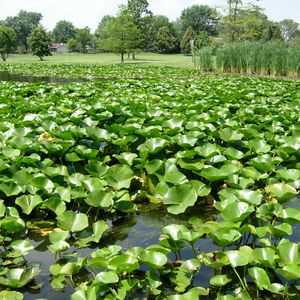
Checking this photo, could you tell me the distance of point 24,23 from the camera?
9575 cm

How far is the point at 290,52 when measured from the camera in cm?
1444

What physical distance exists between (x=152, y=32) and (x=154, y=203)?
2704 inches

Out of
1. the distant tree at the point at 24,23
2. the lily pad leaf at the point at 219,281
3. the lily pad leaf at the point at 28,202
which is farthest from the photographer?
the distant tree at the point at 24,23

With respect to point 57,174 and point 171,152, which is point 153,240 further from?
point 171,152

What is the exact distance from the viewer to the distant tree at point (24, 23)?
84156 millimetres

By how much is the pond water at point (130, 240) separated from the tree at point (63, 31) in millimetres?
111101

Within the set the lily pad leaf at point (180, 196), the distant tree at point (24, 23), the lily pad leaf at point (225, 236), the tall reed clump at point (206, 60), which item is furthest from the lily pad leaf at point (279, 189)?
the distant tree at point (24, 23)

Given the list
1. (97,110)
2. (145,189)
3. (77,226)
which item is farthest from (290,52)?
(77,226)

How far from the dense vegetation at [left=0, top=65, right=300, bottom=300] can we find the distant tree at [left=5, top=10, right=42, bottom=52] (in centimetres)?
6552

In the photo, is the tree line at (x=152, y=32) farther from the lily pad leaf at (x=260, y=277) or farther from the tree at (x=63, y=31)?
the lily pad leaf at (x=260, y=277)

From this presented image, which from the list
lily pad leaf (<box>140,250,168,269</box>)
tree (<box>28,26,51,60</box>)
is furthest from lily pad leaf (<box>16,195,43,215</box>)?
tree (<box>28,26,51,60</box>)

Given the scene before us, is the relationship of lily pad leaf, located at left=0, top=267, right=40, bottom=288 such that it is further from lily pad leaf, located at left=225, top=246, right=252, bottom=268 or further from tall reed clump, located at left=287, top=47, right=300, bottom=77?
→ tall reed clump, located at left=287, top=47, right=300, bottom=77

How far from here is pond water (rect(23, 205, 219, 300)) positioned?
2010 millimetres

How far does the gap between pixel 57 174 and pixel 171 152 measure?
128 centimetres
